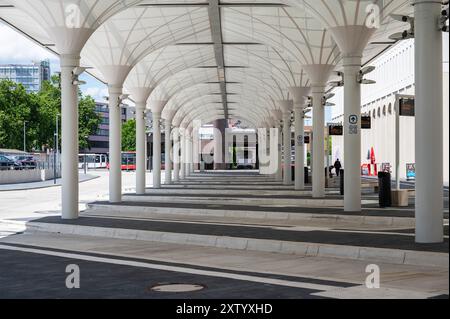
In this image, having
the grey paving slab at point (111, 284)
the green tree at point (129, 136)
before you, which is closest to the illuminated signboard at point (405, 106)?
the grey paving slab at point (111, 284)

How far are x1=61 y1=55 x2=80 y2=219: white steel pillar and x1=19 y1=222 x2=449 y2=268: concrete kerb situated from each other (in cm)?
186

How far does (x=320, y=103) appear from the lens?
28.3 meters

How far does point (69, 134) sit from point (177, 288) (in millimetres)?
12404

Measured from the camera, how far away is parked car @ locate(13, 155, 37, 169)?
57.7 m

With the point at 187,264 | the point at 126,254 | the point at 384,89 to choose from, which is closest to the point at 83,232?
the point at 126,254

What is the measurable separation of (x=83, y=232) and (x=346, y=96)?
941 cm

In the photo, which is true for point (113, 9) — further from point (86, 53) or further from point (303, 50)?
point (303, 50)

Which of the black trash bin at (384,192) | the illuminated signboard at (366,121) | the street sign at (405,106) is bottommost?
the black trash bin at (384,192)

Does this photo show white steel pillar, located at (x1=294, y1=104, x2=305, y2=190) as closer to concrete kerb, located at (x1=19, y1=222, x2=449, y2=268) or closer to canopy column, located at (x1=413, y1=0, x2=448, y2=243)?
concrete kerb, located at (x1=19, y1=222, x2=449, y2=268)

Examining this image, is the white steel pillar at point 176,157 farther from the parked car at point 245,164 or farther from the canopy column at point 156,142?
the parked car at point 245,164

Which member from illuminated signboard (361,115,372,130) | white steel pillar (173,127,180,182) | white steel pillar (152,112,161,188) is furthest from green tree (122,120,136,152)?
illuminated signboard (361,115,372,130)

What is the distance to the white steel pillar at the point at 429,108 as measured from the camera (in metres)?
12.6

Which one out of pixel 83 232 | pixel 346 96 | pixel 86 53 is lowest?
pixel 83 232

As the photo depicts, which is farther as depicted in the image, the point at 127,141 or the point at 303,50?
the point at 127,141
